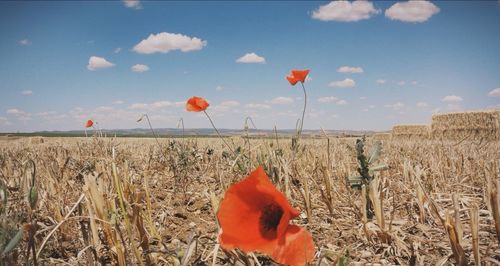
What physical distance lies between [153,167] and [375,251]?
2737mm

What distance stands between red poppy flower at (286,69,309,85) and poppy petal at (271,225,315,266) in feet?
5.33

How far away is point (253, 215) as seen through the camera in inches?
35.6

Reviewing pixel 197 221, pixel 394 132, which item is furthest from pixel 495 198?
pixel 394 132

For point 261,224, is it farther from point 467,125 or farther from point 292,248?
point 467,125

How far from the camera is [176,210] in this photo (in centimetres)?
217

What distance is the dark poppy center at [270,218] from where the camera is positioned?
0.92 metres

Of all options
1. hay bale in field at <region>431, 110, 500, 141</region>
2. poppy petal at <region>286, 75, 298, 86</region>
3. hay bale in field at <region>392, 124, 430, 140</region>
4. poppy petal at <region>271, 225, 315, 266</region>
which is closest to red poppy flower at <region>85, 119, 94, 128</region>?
poppy petal at <region>286, 75, 298, 86</region>

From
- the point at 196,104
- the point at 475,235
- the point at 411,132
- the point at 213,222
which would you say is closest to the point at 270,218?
the point at 475,235

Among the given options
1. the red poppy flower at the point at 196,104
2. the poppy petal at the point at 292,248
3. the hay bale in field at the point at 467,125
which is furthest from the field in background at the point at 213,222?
the hay bale in field at the point at 467,125

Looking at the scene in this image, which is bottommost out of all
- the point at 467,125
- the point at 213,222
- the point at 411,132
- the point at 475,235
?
the point at 213,222

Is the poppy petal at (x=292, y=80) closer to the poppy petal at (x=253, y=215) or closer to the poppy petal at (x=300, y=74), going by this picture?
the poppy petal at (x=300, y=74)

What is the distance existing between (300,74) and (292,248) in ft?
5.53

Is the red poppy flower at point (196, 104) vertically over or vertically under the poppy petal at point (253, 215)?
over

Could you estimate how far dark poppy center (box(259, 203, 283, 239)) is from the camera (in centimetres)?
92
